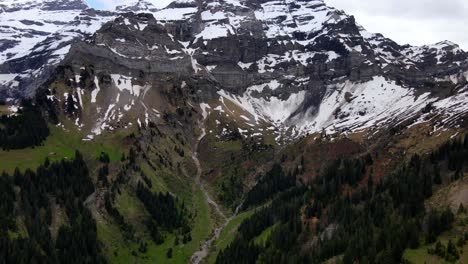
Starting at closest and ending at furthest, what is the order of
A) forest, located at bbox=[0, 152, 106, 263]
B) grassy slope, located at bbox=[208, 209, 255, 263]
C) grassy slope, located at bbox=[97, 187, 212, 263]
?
forest, located at bbox=[0, 152, 106, 263]
grassy slope, located at bbox=[208, 209, 255, 263]
grassy slope, located at bbox=[97, 187, 212, 263]

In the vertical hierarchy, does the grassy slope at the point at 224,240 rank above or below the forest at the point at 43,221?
below

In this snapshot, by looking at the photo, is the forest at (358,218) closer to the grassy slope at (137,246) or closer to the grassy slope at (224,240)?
the grassy slope at (224,240)

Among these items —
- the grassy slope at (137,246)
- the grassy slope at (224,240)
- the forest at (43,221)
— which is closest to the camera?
the forest at (43,221)

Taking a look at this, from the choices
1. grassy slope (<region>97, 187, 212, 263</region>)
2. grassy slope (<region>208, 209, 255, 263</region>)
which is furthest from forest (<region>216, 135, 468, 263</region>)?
grassy slope (<region>97, 187, 212, 263</region>)

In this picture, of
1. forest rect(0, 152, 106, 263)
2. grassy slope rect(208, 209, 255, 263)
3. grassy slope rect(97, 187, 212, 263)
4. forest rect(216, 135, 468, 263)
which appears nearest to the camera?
forest rect(216, 135, 468, 263)

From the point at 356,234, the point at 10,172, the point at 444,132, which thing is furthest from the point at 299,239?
the point at 10,172

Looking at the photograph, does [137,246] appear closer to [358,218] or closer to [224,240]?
[224,240]

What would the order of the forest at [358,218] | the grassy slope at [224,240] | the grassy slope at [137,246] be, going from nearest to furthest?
1. the forest at [358,218]
2. the grassy slope at [224,240]
3. the grassy slope at [137,246]

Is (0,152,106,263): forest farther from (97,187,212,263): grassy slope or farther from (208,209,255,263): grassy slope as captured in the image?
(208,209,255,263): grassy slope

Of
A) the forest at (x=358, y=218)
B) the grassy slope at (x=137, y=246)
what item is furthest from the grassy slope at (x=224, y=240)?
the grassy slope at (x=137, y=246)

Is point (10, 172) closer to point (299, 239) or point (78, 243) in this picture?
point (78, 243)

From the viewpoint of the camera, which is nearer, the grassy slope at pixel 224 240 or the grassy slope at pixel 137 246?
the grassy slope at pixel 224 240
